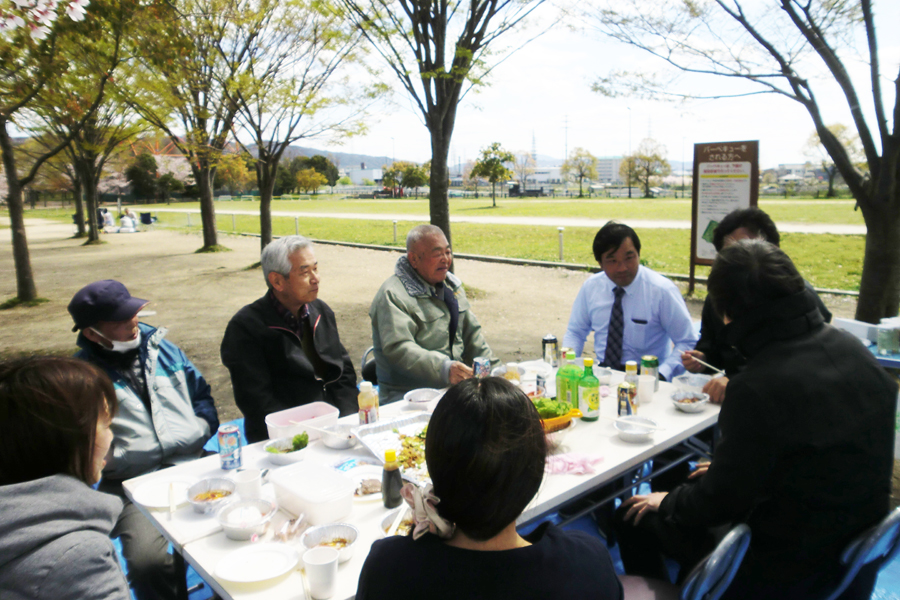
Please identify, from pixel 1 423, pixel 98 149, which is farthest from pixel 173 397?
pixel 98 149

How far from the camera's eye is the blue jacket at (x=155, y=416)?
2.66 m

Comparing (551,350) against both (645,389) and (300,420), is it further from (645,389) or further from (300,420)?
(300,420)

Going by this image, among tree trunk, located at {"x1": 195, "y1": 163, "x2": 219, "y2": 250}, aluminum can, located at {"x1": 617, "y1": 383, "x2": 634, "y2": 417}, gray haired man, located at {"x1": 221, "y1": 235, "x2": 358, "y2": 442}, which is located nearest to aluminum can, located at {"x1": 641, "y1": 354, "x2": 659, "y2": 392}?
aluminum can, located at {"x1": 617, "y1": 383, "x2": 634, "y2": 417}

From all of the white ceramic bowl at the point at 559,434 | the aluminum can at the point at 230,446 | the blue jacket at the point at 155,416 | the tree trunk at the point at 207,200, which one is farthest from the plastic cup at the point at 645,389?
the tree trunk at the point at 207,200

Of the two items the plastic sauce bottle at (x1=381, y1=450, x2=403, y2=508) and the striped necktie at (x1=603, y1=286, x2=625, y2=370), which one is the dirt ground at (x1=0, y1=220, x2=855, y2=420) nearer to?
the striped necktie at (x1=603, y1=286, x2=625, y2=370)

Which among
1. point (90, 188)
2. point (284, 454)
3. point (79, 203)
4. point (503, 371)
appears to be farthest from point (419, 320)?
point (79, 203)

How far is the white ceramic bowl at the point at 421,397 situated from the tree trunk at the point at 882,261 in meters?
4.97

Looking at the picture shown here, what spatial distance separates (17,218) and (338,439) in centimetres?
1071

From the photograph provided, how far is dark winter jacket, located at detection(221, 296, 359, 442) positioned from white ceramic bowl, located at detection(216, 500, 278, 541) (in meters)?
1.12

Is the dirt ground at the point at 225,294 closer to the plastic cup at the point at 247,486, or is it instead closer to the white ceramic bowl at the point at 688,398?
the plastic cup at the point at 247,486

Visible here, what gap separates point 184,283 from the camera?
12.2m

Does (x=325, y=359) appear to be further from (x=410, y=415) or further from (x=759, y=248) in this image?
(x=759, y=248)

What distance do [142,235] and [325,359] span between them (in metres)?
25.3

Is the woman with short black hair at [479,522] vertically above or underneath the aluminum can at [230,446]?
above
